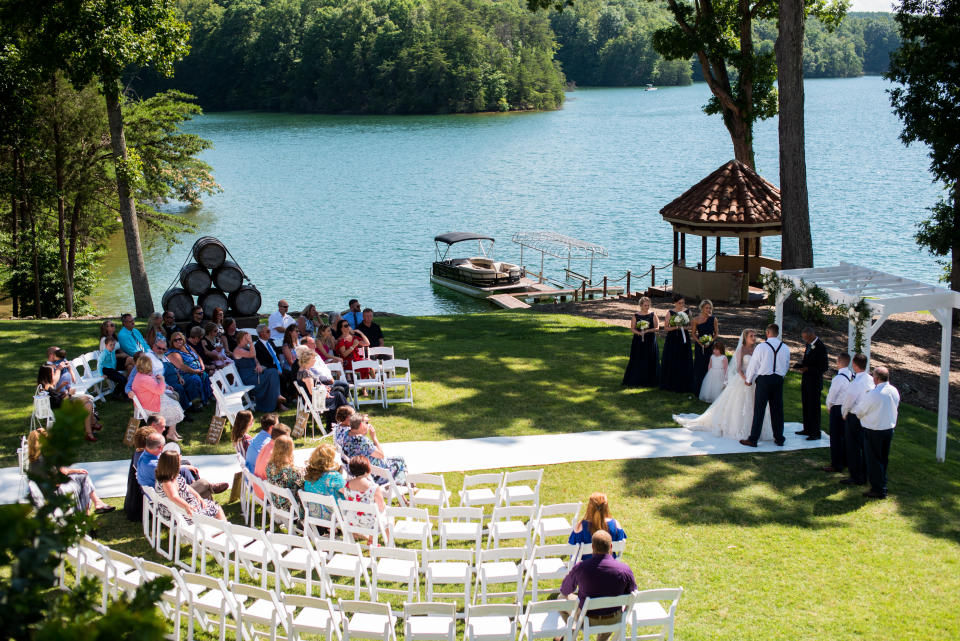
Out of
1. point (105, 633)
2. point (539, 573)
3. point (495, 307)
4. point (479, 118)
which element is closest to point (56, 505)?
point (105, 633)

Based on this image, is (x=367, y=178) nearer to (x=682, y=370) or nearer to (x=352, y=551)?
(x=682, y=370)

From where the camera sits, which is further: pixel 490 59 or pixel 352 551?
pixel 490 59

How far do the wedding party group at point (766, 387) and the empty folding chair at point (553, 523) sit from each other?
4071 millimetres

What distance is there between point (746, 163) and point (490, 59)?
298 feet

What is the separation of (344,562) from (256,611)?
40.3 inches

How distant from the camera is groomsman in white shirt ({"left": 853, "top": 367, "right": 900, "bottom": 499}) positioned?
10078 mm

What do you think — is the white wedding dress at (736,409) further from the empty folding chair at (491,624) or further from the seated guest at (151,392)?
the seated guest at (151,392)

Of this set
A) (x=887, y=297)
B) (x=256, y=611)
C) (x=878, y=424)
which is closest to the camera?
(x=256, y=611)

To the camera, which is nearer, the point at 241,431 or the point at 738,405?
the point at 241,431

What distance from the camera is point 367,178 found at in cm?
6881

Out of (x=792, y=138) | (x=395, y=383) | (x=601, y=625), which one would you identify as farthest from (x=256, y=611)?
(x=792, y=138)

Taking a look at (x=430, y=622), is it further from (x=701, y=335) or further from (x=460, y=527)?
(x=701, y=335)

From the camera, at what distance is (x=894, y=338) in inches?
824

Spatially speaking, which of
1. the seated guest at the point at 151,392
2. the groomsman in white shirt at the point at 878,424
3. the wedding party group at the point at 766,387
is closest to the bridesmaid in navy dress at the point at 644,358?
the wedding party group at the point at 766,387
